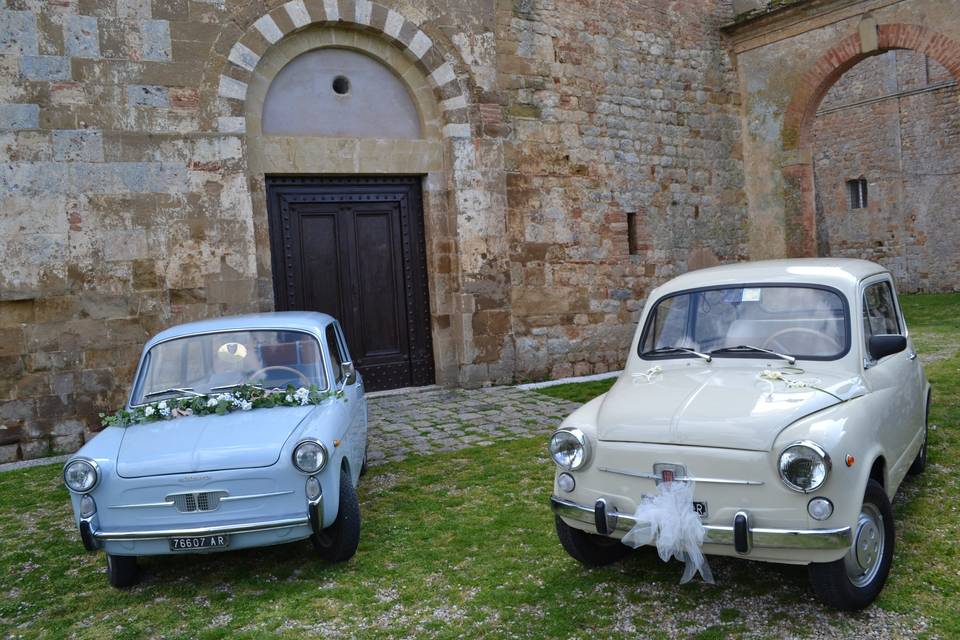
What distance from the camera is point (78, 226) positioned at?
7953 mm

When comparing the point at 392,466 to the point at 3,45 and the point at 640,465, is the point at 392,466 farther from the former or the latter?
the point at 3,45

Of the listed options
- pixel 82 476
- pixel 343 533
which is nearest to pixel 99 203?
pixel 82 476

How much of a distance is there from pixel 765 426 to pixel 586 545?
1.17 metres

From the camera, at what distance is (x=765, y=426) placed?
344 centimetres

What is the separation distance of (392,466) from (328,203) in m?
4.24

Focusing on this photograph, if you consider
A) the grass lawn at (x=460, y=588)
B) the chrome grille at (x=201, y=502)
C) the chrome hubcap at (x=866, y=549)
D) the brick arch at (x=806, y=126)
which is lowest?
the grass lawn at (x=460, y=588)

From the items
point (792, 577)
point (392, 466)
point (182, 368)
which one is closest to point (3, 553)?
point (182, 368)

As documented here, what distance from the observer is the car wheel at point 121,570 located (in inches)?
169

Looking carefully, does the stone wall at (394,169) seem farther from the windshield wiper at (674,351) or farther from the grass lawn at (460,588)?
the windshield wiper at (674,351)

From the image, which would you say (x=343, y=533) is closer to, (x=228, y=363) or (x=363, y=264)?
(x=228, y=363)

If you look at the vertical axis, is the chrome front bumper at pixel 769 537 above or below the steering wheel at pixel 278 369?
below

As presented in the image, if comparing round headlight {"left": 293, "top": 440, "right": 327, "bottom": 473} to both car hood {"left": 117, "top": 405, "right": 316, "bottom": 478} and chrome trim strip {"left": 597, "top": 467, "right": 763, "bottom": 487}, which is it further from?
chrome trim strip {"left": 597, "top": 467, "right": 763, "bottom": 487}

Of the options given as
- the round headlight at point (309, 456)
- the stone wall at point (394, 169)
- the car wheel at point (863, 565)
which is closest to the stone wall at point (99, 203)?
the stone wall at point (394, 169)

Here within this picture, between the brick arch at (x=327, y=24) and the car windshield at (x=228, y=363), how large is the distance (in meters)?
4.18
